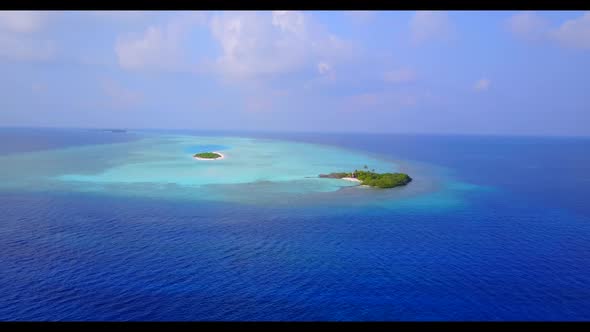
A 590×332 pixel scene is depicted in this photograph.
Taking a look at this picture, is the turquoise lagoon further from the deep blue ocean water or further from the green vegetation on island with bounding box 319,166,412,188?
the deep blue ocean water

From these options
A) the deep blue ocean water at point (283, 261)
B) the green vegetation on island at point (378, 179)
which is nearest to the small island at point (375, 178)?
the green vegetation on island at point (378, 179)

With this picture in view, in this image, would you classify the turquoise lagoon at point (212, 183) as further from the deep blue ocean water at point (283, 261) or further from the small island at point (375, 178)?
the deep blue ocean water at point (283, 261)

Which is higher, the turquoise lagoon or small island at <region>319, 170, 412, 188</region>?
small island at <region>319, 170, 412, 188</region>

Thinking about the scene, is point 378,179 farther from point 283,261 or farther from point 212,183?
point 283,261

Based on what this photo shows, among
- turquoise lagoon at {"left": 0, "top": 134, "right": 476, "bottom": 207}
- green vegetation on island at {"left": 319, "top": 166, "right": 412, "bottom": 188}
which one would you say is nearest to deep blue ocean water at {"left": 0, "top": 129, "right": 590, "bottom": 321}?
turquoise lagoon at {"left": 0, "top": 134, "right": 476, "bottom": 207}

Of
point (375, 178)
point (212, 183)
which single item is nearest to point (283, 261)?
point (212, 183)
